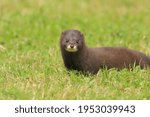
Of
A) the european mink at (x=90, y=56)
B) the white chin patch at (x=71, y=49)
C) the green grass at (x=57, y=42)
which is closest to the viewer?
the green grass at (x=57, y=42)

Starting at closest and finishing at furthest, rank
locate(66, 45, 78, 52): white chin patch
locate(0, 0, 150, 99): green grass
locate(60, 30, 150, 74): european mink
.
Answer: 1. locate(0, 0, 150, 99): green grass
2. locate(66, 45, 78, 52): white chin patch
3. locate(60, 30, 150, 74): european mink

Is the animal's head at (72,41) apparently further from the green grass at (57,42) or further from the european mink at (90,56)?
the green grass at (57,42)

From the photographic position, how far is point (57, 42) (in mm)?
15812

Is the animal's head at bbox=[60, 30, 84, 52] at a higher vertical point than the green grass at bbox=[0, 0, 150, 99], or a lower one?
higher

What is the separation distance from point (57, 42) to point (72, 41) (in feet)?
12.7

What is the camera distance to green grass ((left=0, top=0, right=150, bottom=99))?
10.9m

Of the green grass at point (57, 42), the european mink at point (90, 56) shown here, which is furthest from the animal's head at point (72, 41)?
the green grass at point (57, 42)

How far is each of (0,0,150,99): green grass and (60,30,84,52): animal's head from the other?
43 cm

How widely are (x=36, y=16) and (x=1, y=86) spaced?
779 cm

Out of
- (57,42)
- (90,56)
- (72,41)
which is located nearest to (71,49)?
(72,41)

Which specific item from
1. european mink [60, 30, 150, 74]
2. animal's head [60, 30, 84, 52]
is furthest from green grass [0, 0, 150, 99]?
animal's head [60, 30, 84, 52]

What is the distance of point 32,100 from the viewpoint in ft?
33.7

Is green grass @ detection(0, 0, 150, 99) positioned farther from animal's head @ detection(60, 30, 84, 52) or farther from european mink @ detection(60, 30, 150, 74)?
animal's head @ detection(60, 30, 84, 52)

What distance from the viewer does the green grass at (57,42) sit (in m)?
10.9
